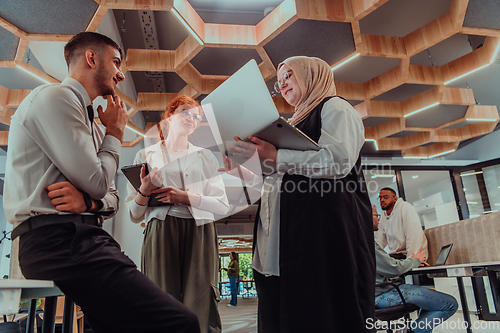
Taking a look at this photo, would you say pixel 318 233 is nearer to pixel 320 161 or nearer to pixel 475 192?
pixel 320 161

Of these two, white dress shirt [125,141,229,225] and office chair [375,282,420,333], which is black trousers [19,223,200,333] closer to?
white dress shirt [125,141,229,225]

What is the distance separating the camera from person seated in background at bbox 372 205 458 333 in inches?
83.4

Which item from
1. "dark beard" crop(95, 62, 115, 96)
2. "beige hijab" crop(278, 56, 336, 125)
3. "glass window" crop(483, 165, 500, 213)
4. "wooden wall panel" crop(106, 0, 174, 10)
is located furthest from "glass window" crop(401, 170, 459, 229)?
"dark beard" crop(95, 62, 115, 96)

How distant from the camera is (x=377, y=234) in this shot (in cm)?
409

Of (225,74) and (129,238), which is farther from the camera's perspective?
(129,238)

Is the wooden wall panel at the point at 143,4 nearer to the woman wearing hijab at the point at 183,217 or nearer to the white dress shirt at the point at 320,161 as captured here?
the woman wearing hijab at the point at 183,217

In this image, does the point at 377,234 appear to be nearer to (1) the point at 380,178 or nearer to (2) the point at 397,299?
(2) the point at 397,299

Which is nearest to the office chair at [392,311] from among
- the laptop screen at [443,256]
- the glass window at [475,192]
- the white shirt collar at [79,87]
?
the laptop screen at [443,256]

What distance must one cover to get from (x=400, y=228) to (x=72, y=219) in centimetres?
347

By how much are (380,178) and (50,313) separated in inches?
306

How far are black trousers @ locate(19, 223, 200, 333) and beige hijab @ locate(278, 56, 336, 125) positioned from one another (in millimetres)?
809

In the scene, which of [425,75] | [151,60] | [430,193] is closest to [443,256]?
[425,75]

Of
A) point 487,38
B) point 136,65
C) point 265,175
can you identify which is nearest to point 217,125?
point 265,175

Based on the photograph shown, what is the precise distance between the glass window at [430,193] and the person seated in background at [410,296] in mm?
5760
